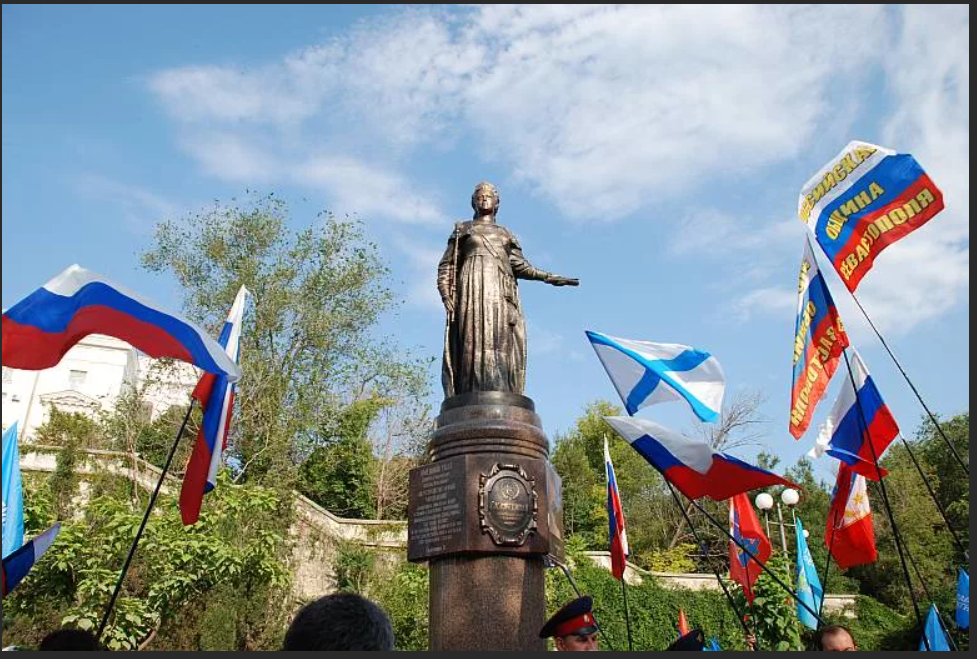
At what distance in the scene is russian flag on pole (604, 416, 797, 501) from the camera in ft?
22.6

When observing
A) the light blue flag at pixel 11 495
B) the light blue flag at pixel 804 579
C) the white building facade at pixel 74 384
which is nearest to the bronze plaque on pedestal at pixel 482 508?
the light blue flag at pixel 11 495

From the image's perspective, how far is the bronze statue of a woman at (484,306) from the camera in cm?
821

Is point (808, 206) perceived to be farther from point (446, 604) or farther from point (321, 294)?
point (321, 294)

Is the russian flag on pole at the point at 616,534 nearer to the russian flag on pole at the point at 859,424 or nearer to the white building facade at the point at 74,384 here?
the russian flag on pole at the point at 859,424

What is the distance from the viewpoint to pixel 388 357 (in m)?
27.9

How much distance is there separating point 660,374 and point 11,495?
5833 millimetres

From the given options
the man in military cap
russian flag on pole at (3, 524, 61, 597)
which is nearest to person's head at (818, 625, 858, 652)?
the man in military cap

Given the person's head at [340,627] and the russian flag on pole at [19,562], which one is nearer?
the person's head at [340,627]

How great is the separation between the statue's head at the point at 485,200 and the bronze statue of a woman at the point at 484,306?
0.01 metres

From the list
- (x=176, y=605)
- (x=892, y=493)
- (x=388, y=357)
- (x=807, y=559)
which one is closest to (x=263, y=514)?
(x=176, y=605)

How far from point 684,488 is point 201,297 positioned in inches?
868

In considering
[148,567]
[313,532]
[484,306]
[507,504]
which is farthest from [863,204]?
[313,532]

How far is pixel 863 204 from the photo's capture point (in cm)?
766

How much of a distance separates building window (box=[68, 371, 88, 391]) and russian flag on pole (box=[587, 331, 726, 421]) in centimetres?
4358
